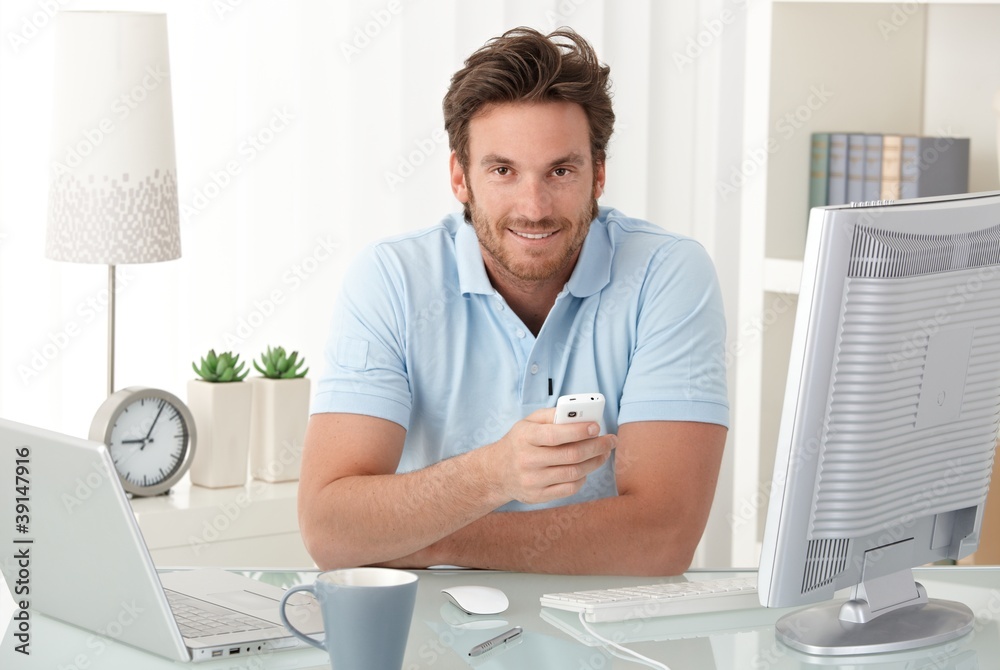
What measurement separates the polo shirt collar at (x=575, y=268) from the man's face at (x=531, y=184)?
0.08 feet

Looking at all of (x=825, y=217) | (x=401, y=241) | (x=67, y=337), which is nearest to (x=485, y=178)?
(x=401, y=241)

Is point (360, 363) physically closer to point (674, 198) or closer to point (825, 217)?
point (825, 217)

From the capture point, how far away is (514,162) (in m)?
1.75

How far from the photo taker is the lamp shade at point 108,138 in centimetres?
223

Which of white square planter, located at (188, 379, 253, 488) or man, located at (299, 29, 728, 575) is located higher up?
man, located at (299, 29, 728, 575)

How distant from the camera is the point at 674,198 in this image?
11.2 ft

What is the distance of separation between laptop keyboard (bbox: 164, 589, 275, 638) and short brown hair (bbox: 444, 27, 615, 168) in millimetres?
830

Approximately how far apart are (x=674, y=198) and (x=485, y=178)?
1.72 metres

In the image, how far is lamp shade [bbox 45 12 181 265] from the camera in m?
2.23

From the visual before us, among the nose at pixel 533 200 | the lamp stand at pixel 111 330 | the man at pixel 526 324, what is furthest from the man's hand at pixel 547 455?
the lamp stand at pixel 111 330

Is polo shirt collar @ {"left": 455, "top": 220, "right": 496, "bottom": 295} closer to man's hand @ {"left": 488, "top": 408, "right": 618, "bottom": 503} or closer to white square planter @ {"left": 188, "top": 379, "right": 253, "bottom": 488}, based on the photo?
man's hand @ {"left": 488, "top": 408, "right": 618, "bottom": 503}

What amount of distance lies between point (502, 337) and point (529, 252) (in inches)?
5.1

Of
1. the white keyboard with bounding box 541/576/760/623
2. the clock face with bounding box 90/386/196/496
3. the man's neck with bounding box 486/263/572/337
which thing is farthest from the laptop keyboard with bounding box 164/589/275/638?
the clock face with bounding box 90/386/196/496

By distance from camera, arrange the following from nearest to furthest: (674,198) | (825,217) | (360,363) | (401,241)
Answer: (825,217) < (360,363) < (401,241) < (674,198)
